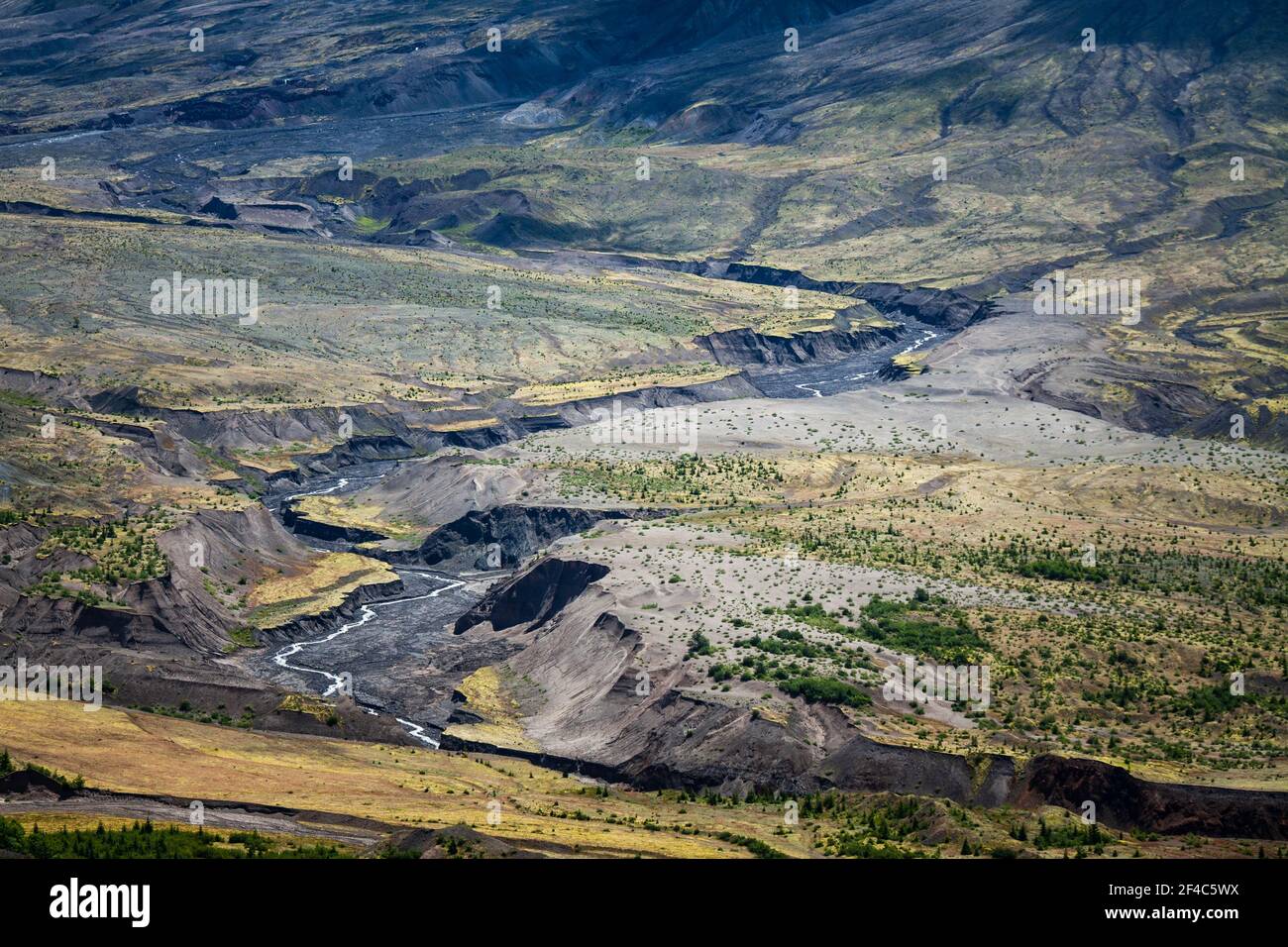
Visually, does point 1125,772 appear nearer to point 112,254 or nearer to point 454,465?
point 454,465

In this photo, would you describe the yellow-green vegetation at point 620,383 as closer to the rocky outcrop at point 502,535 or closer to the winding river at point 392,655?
the rocky outcrop at point 502,535

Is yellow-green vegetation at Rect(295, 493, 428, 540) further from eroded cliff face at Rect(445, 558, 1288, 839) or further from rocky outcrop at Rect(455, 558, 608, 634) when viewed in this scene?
eroded cliff face at Rect(445, 558, 1288, 839)

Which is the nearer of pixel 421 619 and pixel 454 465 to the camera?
pixel 421 619

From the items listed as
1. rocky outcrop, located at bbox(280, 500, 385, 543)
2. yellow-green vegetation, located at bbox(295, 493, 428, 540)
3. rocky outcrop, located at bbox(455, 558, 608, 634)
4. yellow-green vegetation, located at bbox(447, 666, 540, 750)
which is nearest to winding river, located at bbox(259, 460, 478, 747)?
yellow-green vegetation, located at bbox(447, 666, 540, 750)

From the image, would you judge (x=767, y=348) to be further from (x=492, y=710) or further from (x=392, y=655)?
(x=492, y=710)

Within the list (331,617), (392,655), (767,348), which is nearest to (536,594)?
(392,655)

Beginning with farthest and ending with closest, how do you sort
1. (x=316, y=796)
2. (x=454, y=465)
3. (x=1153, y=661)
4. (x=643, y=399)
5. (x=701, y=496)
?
(x=643, y=399) → (x=454, y=465) → (x=701, y=496) → (x=1153, y=661) → (x=316, y=796)

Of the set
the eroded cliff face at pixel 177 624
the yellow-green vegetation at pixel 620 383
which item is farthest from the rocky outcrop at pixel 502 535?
the yellow-green vegetation at pixel 620 383

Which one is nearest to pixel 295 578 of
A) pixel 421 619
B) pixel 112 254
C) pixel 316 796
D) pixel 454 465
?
pixel 421 619
